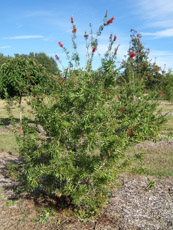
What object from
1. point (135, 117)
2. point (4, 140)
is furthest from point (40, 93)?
point (4, 140)

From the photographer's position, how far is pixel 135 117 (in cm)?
318

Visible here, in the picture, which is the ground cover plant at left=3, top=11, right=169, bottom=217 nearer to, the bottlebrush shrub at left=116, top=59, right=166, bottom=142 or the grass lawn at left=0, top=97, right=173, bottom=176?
the bottlebrush shrub at left=116, top=59, right=166, bottom=142

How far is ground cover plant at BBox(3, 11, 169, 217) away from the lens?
291cm

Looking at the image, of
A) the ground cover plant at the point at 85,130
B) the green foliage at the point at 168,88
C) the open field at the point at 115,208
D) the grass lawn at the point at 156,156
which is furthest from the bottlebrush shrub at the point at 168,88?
the ground cover plant at the point at 85,130

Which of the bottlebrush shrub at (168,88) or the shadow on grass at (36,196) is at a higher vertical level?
the bottlebrush shrub at (168,88)

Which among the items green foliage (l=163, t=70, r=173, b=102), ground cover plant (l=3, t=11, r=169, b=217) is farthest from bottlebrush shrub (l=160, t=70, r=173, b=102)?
ground cover plant (l=3, t=11, r=169, b=217)

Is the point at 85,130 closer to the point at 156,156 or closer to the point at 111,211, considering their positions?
the point at 111,211

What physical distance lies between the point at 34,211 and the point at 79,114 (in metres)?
1.58

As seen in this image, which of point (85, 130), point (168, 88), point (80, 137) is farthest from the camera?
point (168, 88)

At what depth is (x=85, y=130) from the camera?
117 inches

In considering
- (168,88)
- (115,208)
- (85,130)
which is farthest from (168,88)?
(85,130)

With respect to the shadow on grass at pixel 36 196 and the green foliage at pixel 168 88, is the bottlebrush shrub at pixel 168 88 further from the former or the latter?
the shadow on grass at pixel 36 196

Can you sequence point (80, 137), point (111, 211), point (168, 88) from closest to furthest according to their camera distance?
1. point (80, 137)
2. point (111, 211)
3. point (168, 88)

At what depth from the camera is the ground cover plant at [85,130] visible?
2.91 meters
